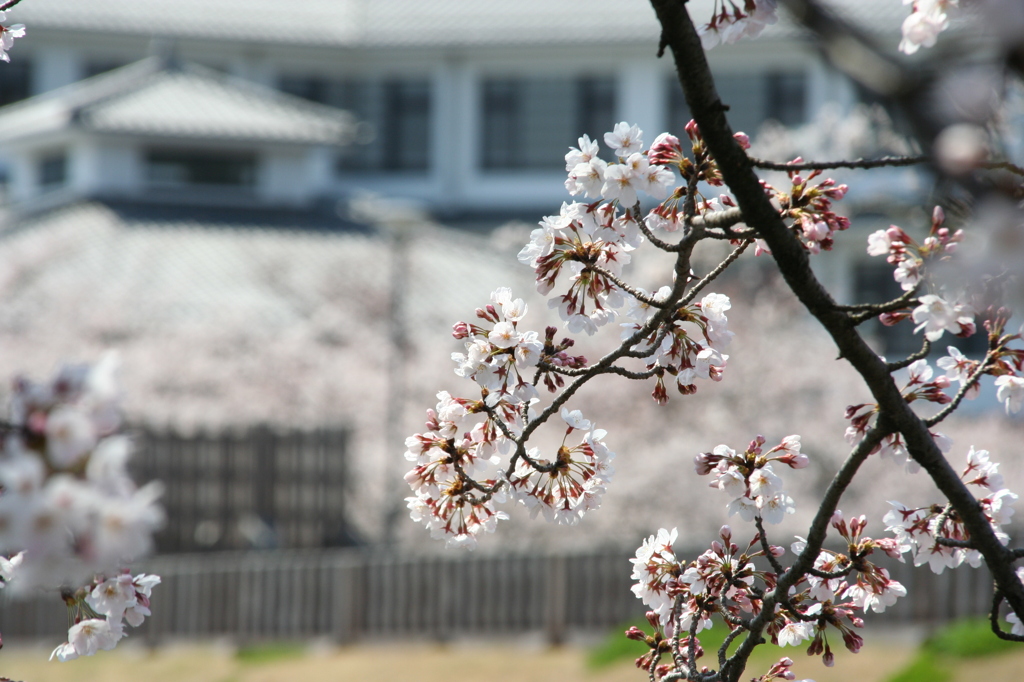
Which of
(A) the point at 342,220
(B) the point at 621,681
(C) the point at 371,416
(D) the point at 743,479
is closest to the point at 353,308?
(C) the point at 371,416

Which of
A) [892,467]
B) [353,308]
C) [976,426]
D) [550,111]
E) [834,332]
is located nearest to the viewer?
[834,332]

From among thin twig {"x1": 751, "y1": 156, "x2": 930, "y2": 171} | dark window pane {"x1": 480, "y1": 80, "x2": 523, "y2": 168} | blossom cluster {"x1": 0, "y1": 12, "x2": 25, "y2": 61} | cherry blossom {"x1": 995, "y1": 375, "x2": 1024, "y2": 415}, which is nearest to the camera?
thin twig {"x1": 751, "y1": 156, "x2": 930, "y2": 171}

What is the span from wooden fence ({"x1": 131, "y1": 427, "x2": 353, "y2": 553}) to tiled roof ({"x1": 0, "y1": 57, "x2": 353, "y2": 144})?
11155mm

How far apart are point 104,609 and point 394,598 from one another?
851 centimetres

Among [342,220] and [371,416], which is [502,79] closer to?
[342,220]

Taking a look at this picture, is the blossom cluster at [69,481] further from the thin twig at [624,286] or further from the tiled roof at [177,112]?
the tiled roof at [177,112]

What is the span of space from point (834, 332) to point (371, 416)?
13.4 meters

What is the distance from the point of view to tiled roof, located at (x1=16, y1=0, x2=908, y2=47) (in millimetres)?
26281

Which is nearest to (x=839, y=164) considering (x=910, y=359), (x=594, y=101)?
(x=910, y=359)

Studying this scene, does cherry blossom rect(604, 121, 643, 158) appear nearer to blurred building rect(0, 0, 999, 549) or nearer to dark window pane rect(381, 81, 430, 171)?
blurred building rect(0, 0, 999, 549)

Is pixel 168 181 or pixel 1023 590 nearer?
pixel 1023 590

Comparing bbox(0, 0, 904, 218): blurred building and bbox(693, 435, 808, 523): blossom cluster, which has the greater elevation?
bbox(0, 0, 904, 218): blurred building

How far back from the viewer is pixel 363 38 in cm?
2784

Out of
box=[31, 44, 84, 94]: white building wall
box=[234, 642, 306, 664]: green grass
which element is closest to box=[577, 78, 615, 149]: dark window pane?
box=[31, 44, 84, 94]: white building wall
